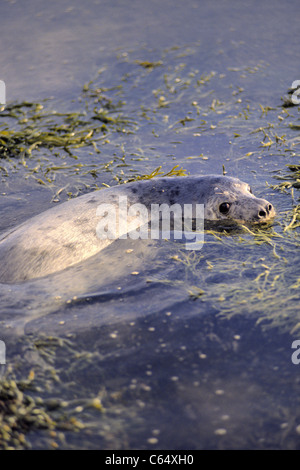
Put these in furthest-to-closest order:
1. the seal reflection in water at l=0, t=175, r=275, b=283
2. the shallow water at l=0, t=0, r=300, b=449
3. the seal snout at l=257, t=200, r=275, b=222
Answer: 1. the seal snout at l=257, t=200, r=275, b=222
2. the seal reflection in water at l=0, t=175, r=275, b=283
3. the shallow water at l=0, t=0, r=300, b=449

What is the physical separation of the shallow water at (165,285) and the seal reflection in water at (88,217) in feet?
0.56

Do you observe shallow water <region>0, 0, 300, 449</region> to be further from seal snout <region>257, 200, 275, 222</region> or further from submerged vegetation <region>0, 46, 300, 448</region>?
seal snout <region>257, 200, 275, 222</region>

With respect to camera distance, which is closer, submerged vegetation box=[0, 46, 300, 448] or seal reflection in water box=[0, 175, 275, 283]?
submerged vegetation box=[0, 46, 300, 448]

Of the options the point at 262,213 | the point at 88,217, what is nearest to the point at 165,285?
the point at 88,217

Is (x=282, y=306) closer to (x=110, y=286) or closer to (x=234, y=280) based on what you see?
(x=234, y=280)

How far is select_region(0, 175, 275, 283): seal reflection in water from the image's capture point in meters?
4.88

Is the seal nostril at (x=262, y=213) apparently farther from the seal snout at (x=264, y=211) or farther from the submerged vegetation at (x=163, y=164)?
the submerged vegetation at (x=163, y=164)

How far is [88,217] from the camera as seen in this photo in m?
5.18

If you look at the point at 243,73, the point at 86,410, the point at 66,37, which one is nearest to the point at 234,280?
the point at 86,410

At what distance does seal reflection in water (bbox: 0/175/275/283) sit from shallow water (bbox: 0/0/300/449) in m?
0.17

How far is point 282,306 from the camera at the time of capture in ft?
13.7

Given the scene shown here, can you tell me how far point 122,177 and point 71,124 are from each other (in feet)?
6.19

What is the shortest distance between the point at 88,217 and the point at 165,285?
3.66ft

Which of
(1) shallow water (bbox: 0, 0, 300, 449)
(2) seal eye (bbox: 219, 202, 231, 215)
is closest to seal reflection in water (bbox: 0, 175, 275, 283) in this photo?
(2) seal eye (bbox: 219, 202, 231, 215)
